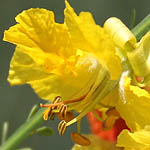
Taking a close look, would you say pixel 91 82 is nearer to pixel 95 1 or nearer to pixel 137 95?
pixel 137 95

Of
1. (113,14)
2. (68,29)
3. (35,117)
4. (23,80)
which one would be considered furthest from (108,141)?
(113,14)

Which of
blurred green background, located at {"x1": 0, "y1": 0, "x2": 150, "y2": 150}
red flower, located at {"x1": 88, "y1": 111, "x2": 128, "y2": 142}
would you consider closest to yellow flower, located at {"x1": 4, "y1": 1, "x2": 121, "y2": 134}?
red flower, located at {"x1": 88, "y1": 111, "x2": 128, "y2": 142}

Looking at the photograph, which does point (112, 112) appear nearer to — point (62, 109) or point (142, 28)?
point (62, 109)

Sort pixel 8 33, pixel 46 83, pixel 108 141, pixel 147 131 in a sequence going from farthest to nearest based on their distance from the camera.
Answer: pixel 108 141, pixel 46 83, pixel 8 33, pixel 147 131

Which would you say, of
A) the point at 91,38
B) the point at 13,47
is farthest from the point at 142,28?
the point at 13,47

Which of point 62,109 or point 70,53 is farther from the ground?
point 70,53

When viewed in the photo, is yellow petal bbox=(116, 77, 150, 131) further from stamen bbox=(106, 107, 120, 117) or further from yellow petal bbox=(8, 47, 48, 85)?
yellow petal bbox=(8, 47, 48, 85)

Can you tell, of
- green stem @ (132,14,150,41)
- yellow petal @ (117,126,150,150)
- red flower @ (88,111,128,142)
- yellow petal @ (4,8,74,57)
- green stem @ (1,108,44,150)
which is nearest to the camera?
yellow petal @ (117,126,150,150)
